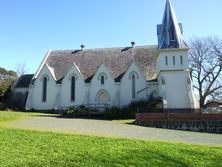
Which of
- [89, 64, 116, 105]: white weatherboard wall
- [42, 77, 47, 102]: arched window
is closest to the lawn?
[89, 64, 116, 105]: white weatherboard wall

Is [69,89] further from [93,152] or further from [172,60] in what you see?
[93,152]

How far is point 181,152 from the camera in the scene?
11.0 meters

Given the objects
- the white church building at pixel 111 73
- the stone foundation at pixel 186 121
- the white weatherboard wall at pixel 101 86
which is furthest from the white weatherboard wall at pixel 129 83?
Answer: the stone foundation at pixel 186 121

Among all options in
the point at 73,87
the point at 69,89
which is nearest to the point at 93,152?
the point at 69,89

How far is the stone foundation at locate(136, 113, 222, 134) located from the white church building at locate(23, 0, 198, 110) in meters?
12.1

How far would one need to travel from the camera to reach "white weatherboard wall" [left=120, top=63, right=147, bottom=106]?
3900cm

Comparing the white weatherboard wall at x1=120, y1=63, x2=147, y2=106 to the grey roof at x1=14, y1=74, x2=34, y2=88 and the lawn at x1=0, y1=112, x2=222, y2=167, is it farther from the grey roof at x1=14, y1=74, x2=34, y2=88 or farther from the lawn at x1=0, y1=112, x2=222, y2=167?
the lawn at x1=0, y1=112, x2=222, y2=167

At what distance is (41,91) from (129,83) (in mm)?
13965

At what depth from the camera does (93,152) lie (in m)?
10.2

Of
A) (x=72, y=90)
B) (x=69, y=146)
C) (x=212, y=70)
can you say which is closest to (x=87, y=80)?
(x=72, y=90)

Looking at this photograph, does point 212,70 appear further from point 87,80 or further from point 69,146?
point 69,146

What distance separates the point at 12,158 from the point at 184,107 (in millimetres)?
26083

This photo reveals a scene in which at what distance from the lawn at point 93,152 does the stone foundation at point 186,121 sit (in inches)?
379

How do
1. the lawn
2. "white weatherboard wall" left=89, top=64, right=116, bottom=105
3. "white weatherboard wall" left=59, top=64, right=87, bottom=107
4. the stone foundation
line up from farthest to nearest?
"white weatherboard wall" left=59, top=64, right=87, bottom=107 < "white weatherboard wall" left=89, top=64, right=116, bottom=105 < the stone foundation < the lawn
